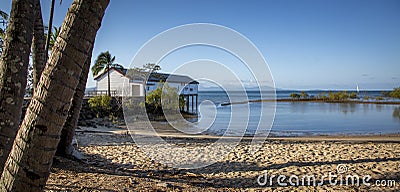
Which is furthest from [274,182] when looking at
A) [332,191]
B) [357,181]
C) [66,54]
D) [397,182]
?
[66,54]

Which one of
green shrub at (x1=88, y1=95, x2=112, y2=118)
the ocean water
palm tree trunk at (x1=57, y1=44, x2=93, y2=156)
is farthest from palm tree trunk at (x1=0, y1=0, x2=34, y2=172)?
green shrub at (x1=88, y1=95, x2=112, y2=118)

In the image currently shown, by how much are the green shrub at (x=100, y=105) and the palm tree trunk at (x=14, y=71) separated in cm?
2213

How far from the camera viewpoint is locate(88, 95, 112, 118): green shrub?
23.6 metres

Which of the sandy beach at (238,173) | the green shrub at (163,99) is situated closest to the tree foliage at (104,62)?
the green shrub at (163,99)

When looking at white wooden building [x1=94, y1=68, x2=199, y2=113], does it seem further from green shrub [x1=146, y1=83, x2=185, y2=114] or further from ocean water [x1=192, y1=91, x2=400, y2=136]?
ocean water [x1=192, y1=91, x2=400, y2=136]

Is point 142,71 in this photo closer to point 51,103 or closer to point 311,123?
point 311,123

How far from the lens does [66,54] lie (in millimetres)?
1679

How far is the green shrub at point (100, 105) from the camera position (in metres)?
23.6

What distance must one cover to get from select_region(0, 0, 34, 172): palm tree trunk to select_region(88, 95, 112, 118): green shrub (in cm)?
2213

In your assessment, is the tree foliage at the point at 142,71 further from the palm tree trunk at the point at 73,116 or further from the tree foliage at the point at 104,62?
the palm tree trunk at the point at 73,116

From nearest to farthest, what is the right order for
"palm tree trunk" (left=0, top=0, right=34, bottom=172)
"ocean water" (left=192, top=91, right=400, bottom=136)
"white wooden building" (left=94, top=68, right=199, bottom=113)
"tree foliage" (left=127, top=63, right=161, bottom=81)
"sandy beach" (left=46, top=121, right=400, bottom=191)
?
"palm tree trunk" (left=0, top=0, right=34, bottom=172) → "sandy beach" (left=46, top=121, right=400, bottom=191) → "ocean water" (left=192, top=91, right=400, bottom=136) → "white wooden building" (left=94, top=68, right=199, bottom=113) → "tree foliage" (left=127, top=63, right=161, bottom=81)

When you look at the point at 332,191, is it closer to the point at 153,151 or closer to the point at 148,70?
the point at 153,151

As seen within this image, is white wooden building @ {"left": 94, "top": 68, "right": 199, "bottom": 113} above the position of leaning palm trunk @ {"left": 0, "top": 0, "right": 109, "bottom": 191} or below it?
above

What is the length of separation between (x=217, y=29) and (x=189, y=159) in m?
3.60
